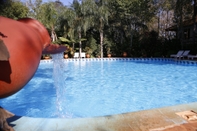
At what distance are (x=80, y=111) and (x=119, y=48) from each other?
628 inches

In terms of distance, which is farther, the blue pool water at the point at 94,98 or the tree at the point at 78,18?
the tree at the point at 78,18

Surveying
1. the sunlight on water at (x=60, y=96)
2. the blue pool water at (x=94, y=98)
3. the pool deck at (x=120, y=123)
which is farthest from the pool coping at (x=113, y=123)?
the blue pool water at (x=94, y=98)

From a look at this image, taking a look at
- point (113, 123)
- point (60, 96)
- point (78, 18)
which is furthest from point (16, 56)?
point (78, 18)

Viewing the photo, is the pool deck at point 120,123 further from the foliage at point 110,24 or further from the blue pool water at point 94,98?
the foliage at point 110,24

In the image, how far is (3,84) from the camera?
83 cm

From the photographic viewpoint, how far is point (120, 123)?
87.2 inches

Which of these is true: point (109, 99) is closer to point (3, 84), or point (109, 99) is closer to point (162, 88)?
point (162, 88)

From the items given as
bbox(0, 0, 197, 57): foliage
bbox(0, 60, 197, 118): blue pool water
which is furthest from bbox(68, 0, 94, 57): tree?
bbox(0, 60, 197, 118): blue pool water

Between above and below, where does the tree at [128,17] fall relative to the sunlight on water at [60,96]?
above

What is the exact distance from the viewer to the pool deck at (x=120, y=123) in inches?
82.0

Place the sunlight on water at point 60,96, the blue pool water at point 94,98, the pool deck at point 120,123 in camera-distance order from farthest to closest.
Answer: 1. the blue pool water at point 94,98
2. the sunlight on water at point 60,96
3. the pool deck at point 120,123

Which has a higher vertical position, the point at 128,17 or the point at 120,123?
the point at 128,17

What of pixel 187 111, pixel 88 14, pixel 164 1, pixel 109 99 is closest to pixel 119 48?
pixel 88 14

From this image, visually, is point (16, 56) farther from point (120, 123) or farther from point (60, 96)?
point (60, 96)
